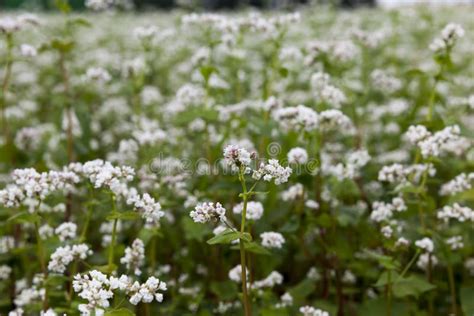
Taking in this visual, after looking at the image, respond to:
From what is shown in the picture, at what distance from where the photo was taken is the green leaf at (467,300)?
3.35 meters

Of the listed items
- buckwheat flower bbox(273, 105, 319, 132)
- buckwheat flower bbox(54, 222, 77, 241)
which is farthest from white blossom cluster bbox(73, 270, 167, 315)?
buckwheat flower bbox(273, 105, 319, 132)

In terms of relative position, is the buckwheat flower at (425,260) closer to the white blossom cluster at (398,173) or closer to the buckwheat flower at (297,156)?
the white blossom cluster at (398,173)

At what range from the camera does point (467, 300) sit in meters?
3.43

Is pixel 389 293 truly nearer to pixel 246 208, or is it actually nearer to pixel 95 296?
pixel 246 208

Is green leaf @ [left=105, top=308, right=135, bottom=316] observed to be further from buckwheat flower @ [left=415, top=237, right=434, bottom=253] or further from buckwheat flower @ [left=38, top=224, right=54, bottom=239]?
buckwheat flower @ [left=415, top=237, right=434, bottom=253]

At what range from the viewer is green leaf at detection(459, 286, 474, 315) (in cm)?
335

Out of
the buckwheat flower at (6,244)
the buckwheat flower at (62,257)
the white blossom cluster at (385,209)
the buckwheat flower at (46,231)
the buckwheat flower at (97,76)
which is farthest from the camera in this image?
the buckwheat flower at (97,76)

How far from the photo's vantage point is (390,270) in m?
3.35

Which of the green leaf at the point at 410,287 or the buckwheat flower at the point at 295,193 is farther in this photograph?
the buckwheat flower at the point at 295,193

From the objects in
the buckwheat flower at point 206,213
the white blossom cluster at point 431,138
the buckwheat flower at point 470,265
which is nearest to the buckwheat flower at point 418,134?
the white blossom cluster at point 431,138

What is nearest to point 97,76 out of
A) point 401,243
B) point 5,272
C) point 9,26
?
point 9,26

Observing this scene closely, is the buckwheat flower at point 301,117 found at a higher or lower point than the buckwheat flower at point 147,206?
higher

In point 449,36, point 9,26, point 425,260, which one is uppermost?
point 9,26

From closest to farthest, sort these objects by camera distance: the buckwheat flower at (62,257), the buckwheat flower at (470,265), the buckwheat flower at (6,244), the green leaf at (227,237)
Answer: the green leaf at (227,237) → the buckwheat flower at (62,257) → the buckwheat flower at (6,244) → the buckwheat flower at (470,265)
